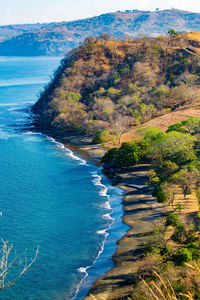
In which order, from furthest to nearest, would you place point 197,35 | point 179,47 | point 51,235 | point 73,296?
1. point 197,35
2. point 179,47
3. point 51,235
4. point 73,296

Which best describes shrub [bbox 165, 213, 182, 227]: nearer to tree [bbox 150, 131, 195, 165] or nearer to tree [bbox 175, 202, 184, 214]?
tree [bbox 175, 202, 184, 214]

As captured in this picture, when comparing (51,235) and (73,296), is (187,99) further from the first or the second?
(73,296)

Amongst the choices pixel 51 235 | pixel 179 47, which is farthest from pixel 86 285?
pixel 179 47

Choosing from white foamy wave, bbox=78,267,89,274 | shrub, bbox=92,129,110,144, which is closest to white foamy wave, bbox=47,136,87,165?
shrub, bbox=92,129,110,144

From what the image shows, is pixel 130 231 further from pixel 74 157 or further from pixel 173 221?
pixel 74 157

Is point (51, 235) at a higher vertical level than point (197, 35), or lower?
lower

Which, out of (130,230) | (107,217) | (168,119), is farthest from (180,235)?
(168,119)
